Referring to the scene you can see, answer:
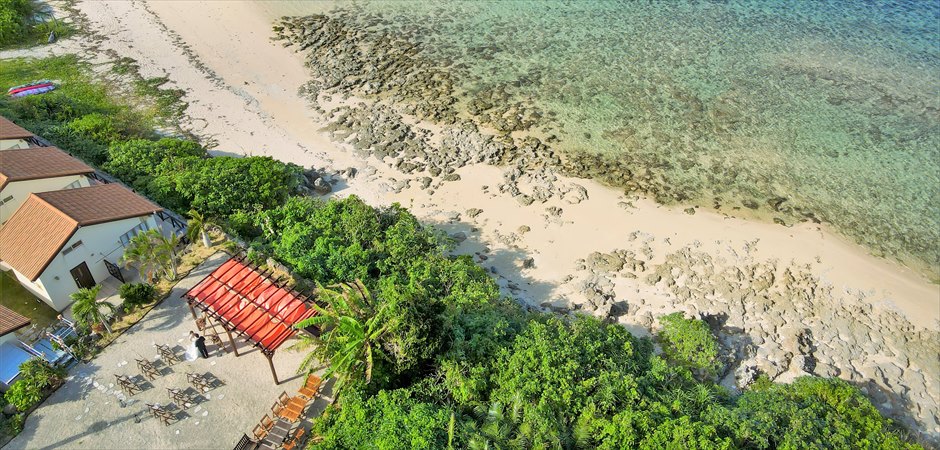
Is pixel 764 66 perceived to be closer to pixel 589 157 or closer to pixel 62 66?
pixel 589 157

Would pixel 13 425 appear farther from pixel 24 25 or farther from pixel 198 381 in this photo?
pixel 24 25

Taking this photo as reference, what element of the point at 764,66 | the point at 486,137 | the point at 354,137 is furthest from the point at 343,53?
the point at 764,66

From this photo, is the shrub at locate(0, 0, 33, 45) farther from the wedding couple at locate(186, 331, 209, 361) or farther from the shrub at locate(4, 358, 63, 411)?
the wedding couple at locate(186, 331, 209, 361)

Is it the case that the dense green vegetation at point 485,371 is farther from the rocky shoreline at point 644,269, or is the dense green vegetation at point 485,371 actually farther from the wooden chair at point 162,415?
the wooden chair at point 162,415

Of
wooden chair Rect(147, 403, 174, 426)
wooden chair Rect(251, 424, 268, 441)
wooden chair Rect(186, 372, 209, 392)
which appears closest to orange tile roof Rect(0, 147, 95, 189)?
wooden chair Rect(186, 372, 209, 392)

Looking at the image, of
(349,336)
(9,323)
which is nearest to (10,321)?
(9,323)

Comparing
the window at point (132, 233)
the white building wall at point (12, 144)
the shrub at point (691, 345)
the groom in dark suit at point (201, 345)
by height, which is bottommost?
the shrub at point (691, 345)

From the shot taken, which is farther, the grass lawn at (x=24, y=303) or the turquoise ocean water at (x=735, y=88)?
the turquoise ocean water at (x=735, y=88)

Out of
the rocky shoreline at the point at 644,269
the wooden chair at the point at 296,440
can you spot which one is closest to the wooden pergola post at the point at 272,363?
the wooden chair at the point at 296,440

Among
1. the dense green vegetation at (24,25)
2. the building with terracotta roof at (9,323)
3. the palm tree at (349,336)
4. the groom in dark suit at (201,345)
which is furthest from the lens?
the dense green vegetation at (24,25)
